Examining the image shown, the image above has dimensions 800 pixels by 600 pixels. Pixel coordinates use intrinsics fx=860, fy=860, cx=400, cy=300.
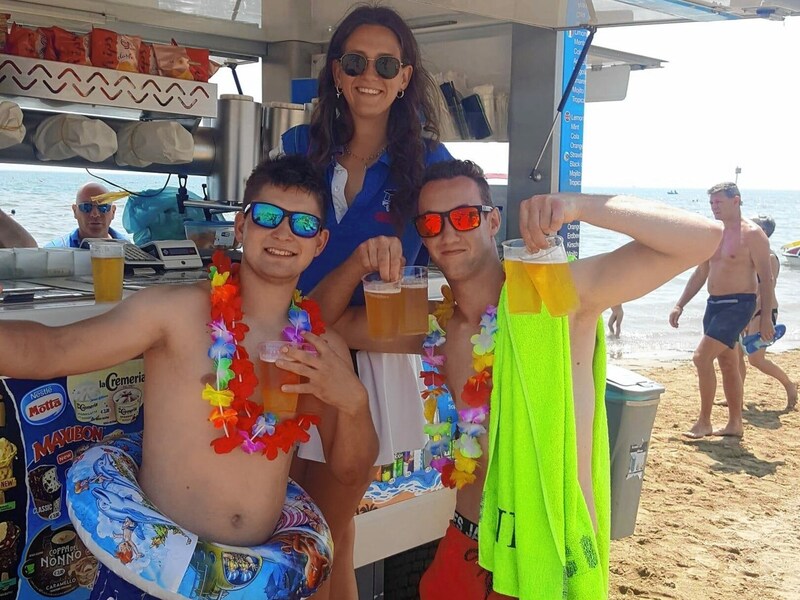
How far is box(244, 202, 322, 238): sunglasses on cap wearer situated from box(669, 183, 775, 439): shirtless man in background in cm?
585

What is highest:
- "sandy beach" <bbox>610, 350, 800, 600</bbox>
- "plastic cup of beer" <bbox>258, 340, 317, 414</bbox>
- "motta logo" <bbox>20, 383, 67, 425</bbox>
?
"plastic cup of beer" <bbox>258, 340, 317, 414</bbox>

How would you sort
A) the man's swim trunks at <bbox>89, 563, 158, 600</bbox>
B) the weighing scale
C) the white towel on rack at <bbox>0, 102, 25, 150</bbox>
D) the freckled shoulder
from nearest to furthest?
the man's swim trunks at <bbox>89, 563, 158, 600</bbox> < the freckled shoulder < the white towel on rack at <bbox>0, 102, 25, 150</bbox> < the weighing scale

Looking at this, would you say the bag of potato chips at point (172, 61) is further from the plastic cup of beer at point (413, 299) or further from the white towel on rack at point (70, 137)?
the plastic cup of beer at point (413, 299)

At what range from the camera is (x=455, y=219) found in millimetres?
2205

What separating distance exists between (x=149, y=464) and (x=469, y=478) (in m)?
0.84

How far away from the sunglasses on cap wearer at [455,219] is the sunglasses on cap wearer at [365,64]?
0.56 meters

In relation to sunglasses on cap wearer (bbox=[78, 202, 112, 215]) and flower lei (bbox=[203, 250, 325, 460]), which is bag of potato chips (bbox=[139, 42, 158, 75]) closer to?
sunglasses on cap wearer (bbox=[78, 202, 112, 215])

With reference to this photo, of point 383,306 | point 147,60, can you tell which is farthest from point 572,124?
point 383,306

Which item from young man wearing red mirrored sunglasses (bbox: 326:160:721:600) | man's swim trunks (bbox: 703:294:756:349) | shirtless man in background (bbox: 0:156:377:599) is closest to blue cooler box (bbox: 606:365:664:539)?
young man wearing red mirrored sunglasses (bbox: 326:160:721:600)

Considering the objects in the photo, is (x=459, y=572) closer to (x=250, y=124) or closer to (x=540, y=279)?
(x=540, y=279)

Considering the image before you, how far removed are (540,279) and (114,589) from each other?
4.08 ft

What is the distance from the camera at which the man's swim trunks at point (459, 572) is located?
86.9 inches

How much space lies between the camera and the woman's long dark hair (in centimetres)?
262

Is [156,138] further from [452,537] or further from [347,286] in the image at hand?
[452,537]
